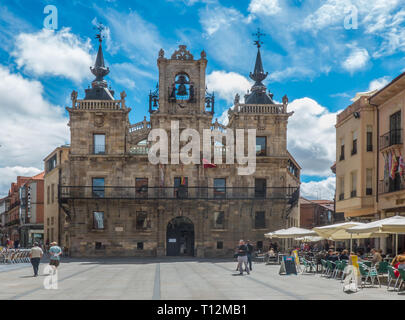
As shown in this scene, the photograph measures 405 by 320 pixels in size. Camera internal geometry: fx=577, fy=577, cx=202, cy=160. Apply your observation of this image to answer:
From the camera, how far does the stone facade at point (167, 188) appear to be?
46125mm

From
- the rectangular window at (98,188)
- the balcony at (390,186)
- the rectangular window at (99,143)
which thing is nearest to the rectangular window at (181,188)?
the rectangular window at (98,188)

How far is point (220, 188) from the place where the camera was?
155 feet

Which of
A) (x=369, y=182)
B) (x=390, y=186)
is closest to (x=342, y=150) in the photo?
(x=369, y=182)

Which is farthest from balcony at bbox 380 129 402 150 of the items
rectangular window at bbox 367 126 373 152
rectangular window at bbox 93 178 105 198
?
rectangular window at bbox 93 178 105 198

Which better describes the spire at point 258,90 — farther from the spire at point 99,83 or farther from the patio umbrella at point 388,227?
the patio umbrella at point 388,227

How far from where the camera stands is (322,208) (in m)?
83.2

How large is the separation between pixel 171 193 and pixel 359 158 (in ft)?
56.5

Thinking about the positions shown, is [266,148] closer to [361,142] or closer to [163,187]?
[163,187]

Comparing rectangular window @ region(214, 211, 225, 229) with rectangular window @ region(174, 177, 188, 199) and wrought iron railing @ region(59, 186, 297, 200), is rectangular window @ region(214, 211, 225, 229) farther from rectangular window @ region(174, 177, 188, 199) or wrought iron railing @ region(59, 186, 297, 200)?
rectangular window @ region(174, 177, 188, 199)

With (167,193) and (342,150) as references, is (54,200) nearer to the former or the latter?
(167,193)

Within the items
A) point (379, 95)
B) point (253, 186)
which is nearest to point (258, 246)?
point (253, 186)

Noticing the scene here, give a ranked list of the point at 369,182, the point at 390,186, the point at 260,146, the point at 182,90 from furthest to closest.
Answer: the point at 260,146 → the point at 182,90 → the point at 369,182 → the point at 390,186

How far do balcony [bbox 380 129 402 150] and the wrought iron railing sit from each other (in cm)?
1591
